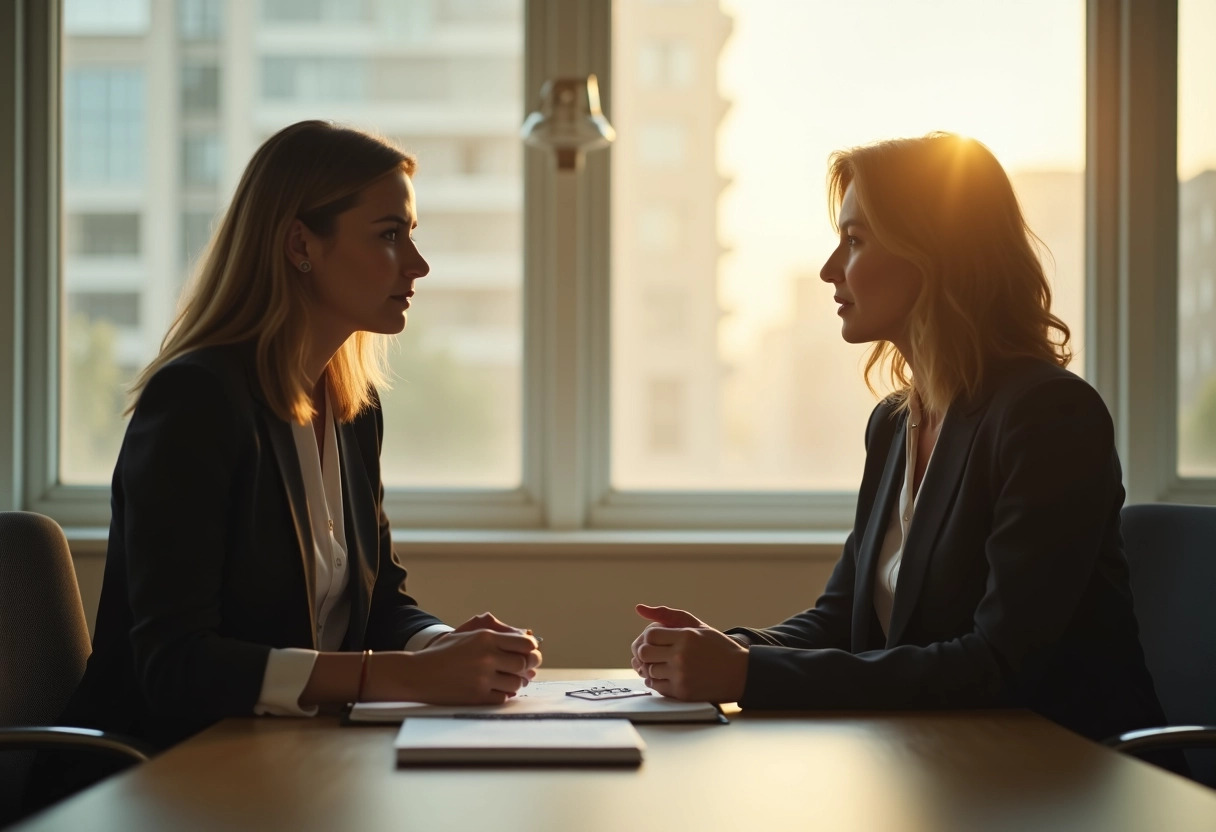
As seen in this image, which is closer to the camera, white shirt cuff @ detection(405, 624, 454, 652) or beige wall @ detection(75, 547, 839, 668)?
white shirt cuff @ detection(405, 624, 454, 652)

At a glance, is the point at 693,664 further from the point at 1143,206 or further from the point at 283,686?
the point at 1143,206

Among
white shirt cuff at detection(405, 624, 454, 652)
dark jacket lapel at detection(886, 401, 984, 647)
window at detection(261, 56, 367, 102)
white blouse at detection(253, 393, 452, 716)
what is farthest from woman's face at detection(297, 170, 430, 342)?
window at detection(261, 56, 367, 102)

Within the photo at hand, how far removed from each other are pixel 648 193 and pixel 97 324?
5.15 ft

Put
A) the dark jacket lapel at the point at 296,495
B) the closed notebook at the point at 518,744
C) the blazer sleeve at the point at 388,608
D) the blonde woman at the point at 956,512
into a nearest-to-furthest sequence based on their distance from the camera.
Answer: the closed notebook at the point at 518,744 → the blonde woman at the point at 956,512 → the dark jacket lapel at the point at 296,495 → the blazer sleeve at the point at 388,608

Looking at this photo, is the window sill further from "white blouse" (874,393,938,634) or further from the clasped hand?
the clasped hand

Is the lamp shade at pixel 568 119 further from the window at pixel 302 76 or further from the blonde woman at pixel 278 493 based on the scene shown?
the window at pixel 302 76

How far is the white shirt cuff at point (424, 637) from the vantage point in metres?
1.78

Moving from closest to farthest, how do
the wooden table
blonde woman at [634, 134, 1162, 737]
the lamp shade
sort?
the wooden table < blonde woman at [634, 134, 1162, 737] < the lamp shade

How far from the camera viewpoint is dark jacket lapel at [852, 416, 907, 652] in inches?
72.1

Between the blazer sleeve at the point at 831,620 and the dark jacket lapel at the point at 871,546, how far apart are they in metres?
0.03

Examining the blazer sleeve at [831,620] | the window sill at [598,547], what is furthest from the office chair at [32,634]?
the window sill at [598,547]

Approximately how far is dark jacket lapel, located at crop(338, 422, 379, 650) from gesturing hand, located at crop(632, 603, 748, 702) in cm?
52

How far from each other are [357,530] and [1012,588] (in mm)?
987

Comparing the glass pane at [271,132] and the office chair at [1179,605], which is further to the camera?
the glass pane at [271,132]
